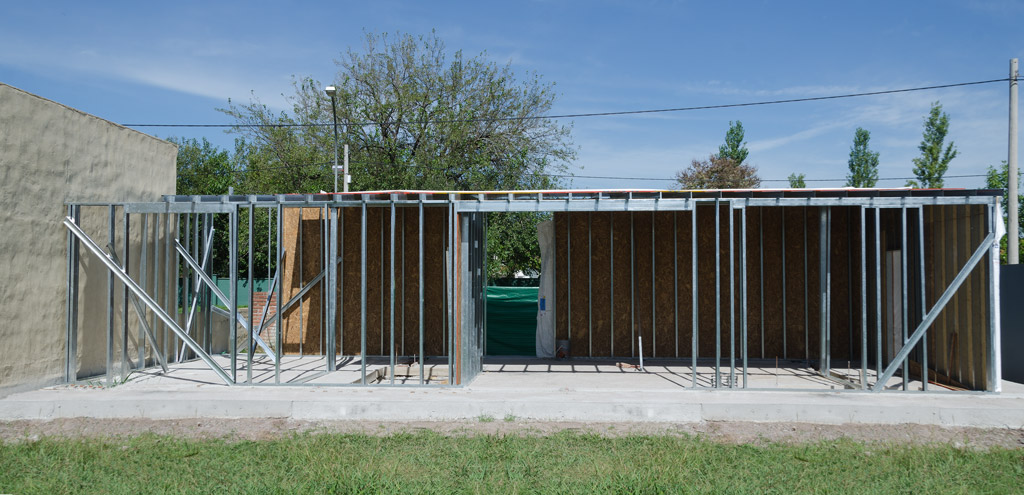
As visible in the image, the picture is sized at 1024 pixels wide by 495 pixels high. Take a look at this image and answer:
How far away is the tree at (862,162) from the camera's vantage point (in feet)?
140

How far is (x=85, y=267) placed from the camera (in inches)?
379

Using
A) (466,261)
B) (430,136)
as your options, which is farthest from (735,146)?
(466,261)

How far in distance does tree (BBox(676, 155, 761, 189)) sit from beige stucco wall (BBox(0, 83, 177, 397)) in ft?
112

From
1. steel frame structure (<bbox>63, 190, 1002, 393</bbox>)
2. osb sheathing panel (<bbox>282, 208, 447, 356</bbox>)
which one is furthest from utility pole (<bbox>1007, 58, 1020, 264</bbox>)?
osb sheathing panel (<bbox>282, 208, 447, 356</bbox>)

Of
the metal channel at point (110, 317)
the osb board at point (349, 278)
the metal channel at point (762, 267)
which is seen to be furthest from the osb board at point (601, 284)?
the metal channel at point (110, 317)

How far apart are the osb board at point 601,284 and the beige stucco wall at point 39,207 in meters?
7.63

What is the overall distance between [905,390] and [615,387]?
11.7ft

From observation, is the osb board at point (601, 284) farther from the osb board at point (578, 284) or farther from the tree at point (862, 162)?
the tree at point (862, 162)

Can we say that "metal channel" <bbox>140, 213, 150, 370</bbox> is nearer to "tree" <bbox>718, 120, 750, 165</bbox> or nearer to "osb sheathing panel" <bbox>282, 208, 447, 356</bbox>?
"osb sheathing panel" <bbox>282, 208, 447, 356</bbox>

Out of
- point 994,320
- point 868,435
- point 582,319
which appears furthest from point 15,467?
point 994,320

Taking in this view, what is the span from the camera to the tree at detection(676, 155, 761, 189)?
4009 centimetres

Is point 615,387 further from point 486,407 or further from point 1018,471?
point 1018,471

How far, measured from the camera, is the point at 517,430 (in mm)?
7355

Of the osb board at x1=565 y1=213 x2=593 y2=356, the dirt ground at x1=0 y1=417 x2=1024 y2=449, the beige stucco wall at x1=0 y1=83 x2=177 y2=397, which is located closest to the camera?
the dirt ground at x1=0 y1=417 x2=1024 y2=449
